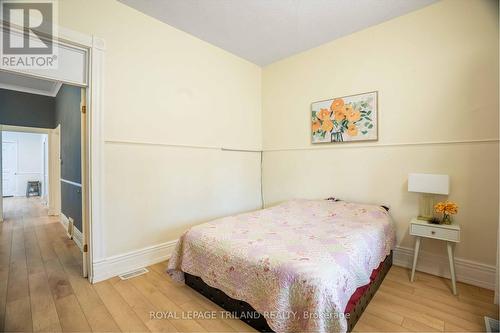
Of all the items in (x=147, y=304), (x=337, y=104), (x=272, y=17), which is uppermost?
(x=272, y=17)

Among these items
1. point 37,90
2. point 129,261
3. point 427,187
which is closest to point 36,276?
point 129,261

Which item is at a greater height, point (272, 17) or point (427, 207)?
point (272, 17)

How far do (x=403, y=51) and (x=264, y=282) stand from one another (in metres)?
2.81

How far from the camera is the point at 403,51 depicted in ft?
8.23

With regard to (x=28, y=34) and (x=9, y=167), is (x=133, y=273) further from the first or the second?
(x=9, y=167)

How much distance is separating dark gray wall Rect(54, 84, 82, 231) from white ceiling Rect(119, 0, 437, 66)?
169cm

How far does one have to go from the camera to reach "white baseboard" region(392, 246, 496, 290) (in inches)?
81.4

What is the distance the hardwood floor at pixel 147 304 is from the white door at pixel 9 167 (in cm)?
715

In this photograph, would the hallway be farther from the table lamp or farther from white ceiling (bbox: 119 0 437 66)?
the table lamp

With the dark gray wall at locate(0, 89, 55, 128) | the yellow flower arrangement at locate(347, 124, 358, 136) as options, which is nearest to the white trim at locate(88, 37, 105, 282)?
the yellow flower arrangement at locate(347, 124, 358, 136)

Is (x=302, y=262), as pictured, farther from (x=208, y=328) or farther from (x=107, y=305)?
(x=107, y=305)

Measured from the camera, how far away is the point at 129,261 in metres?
2.39

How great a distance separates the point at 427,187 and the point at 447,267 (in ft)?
2.81

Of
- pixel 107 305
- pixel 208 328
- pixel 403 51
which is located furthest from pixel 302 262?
pixel 403 51
